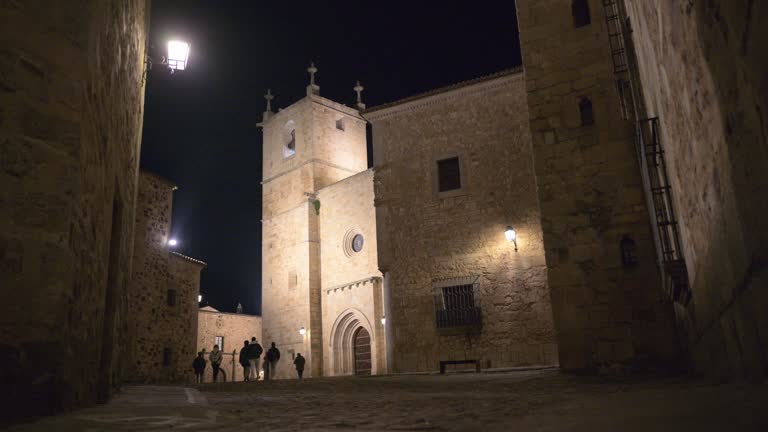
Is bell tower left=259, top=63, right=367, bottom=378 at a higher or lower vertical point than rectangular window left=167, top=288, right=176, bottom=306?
higher

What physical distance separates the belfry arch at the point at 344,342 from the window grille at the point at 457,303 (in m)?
8.14

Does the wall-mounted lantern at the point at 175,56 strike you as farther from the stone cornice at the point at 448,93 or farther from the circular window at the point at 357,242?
the circular window at the point at 357,242

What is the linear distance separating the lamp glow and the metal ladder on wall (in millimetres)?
6589

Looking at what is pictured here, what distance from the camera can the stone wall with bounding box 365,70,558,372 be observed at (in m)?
16.0

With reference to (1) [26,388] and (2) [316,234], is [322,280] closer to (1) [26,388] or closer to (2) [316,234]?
(2) [316,234]

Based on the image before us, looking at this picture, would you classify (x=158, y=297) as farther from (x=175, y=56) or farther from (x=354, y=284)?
(x=175, y=56)

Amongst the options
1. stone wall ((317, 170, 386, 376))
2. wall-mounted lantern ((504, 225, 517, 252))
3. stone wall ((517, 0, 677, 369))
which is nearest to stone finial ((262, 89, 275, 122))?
stone wall ((317, 170, 386, 376))

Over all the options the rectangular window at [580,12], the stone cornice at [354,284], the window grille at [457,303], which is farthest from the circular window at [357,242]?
the rectangular window at [580,12]

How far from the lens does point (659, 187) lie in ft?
19.4

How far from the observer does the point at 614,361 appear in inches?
349

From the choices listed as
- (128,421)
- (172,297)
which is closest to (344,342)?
(172,297)

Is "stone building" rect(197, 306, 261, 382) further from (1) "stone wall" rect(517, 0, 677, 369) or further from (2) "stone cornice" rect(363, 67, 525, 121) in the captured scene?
(1) "stone wall" rect(517, 0, 677, 369)

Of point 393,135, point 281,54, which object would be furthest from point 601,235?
point 281,54

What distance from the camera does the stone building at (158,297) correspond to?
60.8 feet
